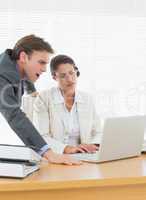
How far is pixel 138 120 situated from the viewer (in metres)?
1.95

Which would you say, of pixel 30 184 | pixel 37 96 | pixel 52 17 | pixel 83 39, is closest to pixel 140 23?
pixel 83 39

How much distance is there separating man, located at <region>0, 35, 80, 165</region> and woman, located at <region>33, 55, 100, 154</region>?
412 millimetres

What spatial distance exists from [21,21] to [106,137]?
162 cm

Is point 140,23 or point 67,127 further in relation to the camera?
point 140,23

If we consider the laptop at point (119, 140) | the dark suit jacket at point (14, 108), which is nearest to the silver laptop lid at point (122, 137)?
the laptop at point (119, 140)

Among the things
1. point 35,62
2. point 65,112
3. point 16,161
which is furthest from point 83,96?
point 16,161

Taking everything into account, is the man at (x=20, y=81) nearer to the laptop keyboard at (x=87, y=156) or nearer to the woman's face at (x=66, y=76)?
the laptop keyboard at (x=87, y=156)

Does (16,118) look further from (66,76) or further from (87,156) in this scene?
(66,76)

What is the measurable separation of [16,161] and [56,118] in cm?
102

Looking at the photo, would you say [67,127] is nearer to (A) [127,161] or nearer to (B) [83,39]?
(A) [127,161]

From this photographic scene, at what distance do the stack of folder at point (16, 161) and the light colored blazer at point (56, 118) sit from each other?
2.90ft

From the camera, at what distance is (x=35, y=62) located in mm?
2121

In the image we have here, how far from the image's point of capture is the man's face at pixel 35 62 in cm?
211

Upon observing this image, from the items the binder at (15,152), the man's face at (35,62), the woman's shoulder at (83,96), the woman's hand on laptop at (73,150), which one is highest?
the man's face at (35,62)
